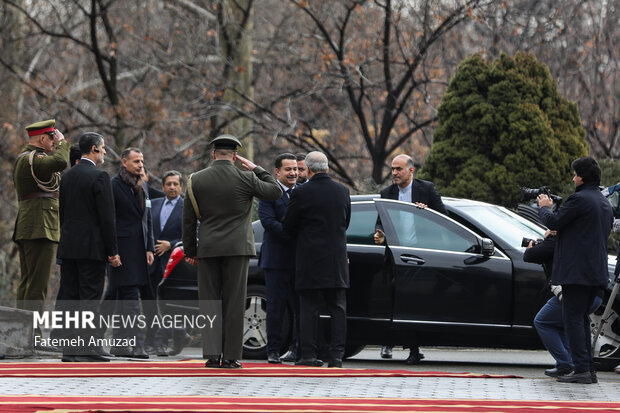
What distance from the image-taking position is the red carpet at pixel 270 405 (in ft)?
22.4

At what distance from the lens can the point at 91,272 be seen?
32.8 ft

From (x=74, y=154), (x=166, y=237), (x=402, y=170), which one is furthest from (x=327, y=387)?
(x=166, y=237)

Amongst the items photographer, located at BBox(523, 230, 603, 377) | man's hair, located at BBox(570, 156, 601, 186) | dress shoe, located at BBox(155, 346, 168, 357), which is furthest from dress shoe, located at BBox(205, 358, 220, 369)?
man's hair, located at BBox(570, 156, 601, 186)

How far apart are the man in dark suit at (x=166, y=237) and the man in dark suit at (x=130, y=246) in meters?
0.74

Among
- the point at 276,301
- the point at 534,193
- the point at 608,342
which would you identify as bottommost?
the point at 608,342

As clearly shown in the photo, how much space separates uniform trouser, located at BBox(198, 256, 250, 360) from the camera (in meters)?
9.47

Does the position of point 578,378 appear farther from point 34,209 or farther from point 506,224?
point 34,209

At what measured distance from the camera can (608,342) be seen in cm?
1045

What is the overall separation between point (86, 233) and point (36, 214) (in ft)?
2.62

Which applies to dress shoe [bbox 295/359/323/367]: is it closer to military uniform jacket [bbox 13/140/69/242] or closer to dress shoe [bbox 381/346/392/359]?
dress shoe [bbox 381/346/392/359]

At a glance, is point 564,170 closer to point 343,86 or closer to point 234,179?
point 343,86

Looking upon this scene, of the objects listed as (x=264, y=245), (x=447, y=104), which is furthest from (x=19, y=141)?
(x=264, y=245)

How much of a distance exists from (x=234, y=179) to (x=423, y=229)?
7.49 feet

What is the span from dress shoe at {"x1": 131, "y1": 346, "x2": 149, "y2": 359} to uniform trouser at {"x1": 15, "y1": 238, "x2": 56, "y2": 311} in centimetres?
98
